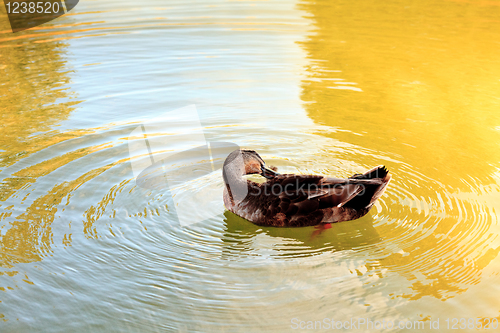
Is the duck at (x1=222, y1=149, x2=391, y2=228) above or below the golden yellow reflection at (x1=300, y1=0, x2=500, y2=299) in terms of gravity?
above

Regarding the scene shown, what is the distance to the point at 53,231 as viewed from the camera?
454 cm

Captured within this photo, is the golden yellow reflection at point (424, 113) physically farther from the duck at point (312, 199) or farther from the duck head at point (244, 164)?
the duck head at point (244, 164)

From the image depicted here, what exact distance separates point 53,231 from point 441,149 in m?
4.49

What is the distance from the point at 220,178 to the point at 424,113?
3.41 metres

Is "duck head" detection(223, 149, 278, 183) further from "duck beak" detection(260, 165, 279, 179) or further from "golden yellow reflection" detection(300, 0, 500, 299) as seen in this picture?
"golden yellow reflection" detection(300, 0, 500, 299)

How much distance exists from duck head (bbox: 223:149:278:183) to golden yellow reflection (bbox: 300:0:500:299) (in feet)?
4.29

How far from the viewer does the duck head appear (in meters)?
5.04

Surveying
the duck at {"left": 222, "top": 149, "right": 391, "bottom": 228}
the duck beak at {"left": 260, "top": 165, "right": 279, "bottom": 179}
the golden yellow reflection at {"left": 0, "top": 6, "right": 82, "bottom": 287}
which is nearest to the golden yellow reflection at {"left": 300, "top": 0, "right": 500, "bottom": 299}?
the duck at {"left": 222, "top": 149, "right": 391, "bottom": 228}

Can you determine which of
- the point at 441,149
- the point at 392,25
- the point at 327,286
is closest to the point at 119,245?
the point at 327,286

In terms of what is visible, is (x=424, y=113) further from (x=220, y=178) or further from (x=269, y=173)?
(x=220, y=178)

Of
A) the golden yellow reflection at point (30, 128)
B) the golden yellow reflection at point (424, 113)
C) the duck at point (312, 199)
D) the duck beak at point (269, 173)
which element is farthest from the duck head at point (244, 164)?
the golden yellow reflection at point (30, 128)

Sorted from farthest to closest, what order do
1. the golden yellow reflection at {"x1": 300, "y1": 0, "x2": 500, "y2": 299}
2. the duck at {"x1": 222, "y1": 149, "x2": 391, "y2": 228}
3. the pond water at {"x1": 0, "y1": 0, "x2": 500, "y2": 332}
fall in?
the duck at {"x1": 222, "y1": 149, "x2": 391, "y2": 228}, the golden yellow reflection at {"x1": 300, "y1": 0, "x2": 500, "y2": 299}, the pond water at {"x1": 0, "y1": 0, "x2": 500, "y2": 332}

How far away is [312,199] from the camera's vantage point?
4.55 meters

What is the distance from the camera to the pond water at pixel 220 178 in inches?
150
